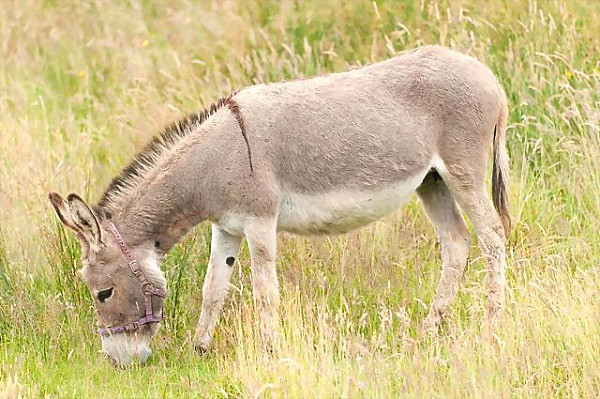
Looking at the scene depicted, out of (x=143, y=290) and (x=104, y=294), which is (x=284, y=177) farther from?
(x=104, y=294)

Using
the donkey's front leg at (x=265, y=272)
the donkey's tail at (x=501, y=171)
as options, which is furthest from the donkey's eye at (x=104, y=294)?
the donkey's tail at (x=501, y=171)

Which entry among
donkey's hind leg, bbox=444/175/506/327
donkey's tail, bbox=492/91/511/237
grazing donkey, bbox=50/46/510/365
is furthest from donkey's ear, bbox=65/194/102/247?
donkey's tail, bbox=492/91/511/237

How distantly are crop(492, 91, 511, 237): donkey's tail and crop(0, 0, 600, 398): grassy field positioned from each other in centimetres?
38

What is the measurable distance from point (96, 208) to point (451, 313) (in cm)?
213

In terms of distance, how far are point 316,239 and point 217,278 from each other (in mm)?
929

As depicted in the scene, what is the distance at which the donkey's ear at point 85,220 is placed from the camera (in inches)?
218

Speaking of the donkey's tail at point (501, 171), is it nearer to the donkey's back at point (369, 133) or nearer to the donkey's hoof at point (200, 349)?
the donkey's back at point (369, 133)

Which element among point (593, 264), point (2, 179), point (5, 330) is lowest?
point (593, 264)

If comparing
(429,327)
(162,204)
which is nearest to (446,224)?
(429,327)

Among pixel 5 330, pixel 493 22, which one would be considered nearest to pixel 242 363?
pixel 5 330

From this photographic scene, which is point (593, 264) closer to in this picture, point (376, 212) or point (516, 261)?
point (516, 261)

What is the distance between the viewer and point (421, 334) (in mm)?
5965

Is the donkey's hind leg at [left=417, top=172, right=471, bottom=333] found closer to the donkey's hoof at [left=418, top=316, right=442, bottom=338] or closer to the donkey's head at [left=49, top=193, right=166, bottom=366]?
the donkey's hoof at [left=418, top=316, right=442, bottom=338]

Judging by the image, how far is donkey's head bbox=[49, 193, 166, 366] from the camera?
5.82 m
